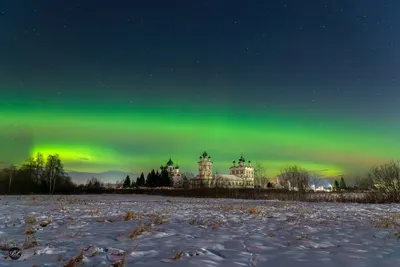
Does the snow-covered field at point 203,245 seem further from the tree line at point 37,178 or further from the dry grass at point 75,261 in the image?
the tree line at point 37,178

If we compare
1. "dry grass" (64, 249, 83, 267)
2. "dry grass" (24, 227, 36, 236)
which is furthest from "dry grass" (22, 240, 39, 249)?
"dry grass" (64, 249, 83, 267)

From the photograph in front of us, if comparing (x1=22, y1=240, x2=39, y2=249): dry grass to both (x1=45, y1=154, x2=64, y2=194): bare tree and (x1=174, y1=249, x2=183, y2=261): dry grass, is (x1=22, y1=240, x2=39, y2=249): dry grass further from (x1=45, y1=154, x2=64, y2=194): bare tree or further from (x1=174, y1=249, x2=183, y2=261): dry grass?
(x1=45, y1=154, x2=64, y2=194): bare tree

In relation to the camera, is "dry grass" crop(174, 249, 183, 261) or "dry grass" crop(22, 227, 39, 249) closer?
"dry grass" crop(174, 249, 183, 261)

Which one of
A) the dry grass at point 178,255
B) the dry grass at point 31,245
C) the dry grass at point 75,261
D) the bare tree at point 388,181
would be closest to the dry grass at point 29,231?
the dry grass at point 31,245

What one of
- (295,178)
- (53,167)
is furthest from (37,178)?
(295,178)

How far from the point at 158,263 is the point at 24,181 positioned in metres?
87.4

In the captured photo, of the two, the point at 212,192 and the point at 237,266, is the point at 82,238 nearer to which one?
the point at 237,266

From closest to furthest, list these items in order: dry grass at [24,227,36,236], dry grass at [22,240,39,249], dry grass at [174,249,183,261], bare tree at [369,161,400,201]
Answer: dry grass at [174,249,183,261] < dry grass at [22,240,39,249] < dry grass at [24,227,36,236] < bare tree at [369,161,400,201]

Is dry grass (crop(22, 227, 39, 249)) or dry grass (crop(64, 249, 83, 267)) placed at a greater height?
dry grass (crop(22, 227, 39, 249))
